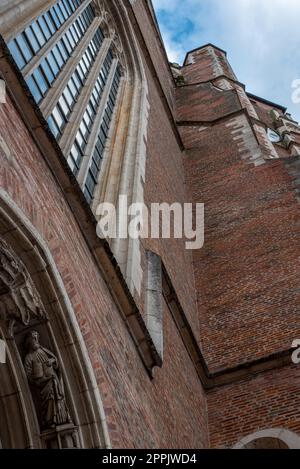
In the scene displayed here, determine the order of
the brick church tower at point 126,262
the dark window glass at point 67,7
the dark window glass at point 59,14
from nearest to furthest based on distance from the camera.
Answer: the brick church tower at point 126,262 → the dark window glass at point 59,14 → the dark window glass at point 67,7

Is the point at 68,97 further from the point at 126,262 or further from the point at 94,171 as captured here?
the point at 126,262

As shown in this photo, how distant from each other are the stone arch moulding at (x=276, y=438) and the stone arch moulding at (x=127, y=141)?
2348 mm

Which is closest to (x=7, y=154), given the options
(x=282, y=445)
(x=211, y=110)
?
(x=282, y=445)

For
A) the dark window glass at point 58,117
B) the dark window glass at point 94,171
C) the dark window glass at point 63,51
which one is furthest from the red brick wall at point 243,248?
the dark window glass at point 63,51

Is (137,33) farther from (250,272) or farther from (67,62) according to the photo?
(250,272)

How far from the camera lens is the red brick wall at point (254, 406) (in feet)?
24.1

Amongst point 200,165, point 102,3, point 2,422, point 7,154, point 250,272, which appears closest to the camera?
point 2,422

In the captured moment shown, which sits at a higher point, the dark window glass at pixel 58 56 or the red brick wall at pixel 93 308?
the dark window glass at pixel 58 56

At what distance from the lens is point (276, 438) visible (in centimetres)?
718

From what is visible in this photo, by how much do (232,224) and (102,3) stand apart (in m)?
5.92

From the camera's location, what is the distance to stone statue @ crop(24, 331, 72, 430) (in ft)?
12.5

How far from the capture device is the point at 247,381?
26.7 ft

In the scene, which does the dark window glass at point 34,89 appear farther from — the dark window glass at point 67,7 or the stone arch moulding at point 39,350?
the stone arch moulding at point 39,350

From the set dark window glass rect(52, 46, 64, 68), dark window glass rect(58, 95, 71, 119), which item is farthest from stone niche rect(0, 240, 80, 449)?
dark window glass rect(52, 46, 64, 68)
